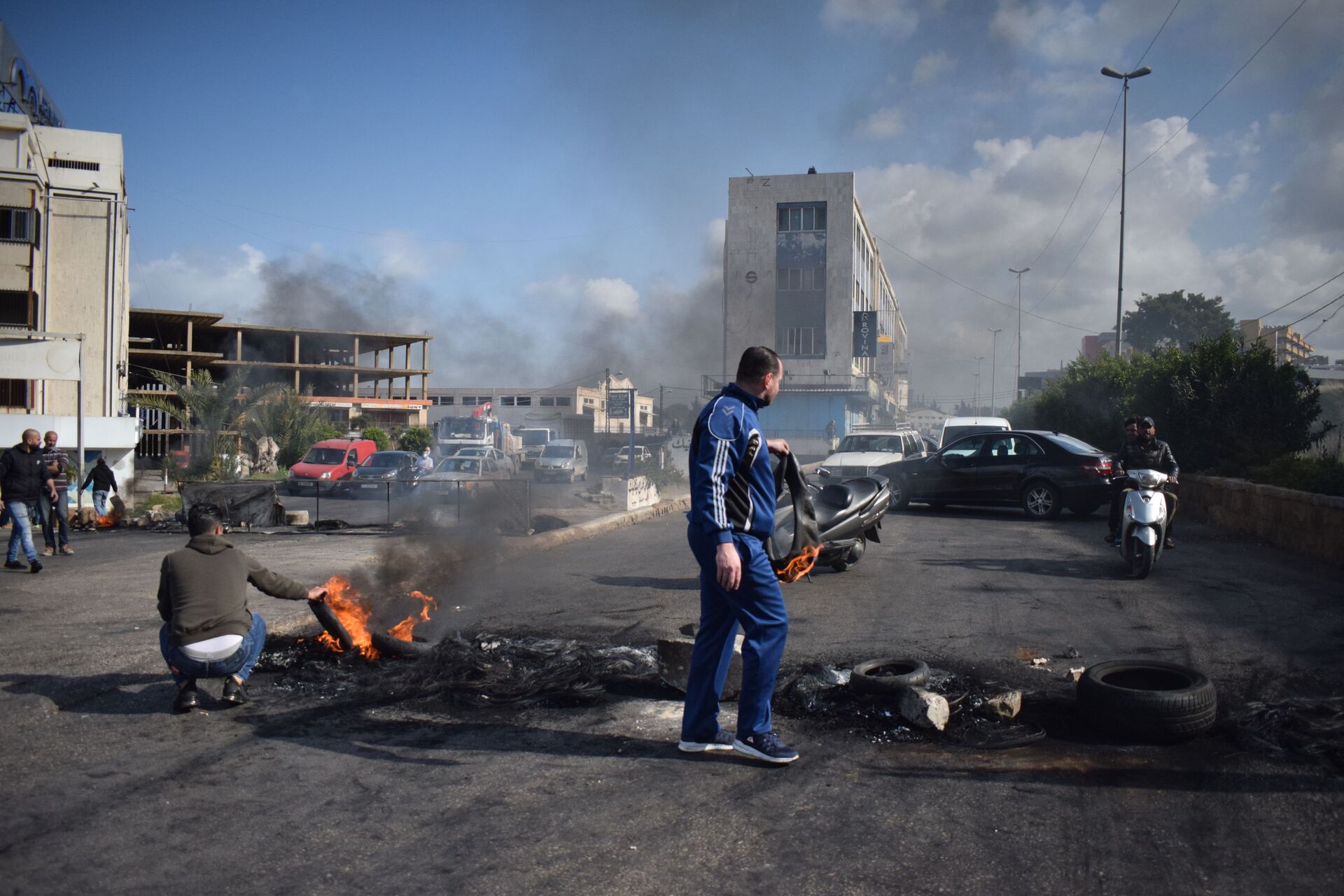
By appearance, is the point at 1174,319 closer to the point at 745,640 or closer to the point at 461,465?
the point at 461,465

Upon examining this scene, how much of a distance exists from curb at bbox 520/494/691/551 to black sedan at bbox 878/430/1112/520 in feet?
14.7

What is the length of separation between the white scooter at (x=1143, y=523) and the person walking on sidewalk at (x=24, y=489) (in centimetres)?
1160

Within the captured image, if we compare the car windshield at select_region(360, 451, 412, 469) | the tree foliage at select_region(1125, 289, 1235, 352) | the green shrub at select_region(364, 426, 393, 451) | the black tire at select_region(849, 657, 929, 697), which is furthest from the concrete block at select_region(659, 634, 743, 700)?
the tree foliage at select_region(1125, 289, 1235, 352)

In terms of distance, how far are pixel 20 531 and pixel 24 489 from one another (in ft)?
2.14

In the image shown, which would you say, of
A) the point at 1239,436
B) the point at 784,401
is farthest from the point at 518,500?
the point at 784,401

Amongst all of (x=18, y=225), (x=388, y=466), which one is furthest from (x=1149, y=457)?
(x=18, y=225)

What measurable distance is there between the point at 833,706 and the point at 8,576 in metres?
9.49

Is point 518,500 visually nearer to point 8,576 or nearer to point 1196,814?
point 8,576

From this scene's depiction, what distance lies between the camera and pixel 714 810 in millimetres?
3465

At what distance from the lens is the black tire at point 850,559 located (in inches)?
379

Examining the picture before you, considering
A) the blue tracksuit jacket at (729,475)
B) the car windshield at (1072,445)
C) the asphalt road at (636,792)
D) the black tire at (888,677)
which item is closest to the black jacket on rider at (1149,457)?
the asphalt road at (636,792)

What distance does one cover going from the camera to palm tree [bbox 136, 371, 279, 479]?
70.1 ft

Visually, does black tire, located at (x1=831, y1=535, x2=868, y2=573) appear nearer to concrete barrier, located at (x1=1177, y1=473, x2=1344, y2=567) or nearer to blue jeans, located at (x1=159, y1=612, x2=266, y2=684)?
concrete barrier, located at (x1=1177, y1=473, x2=1344, y2=567)

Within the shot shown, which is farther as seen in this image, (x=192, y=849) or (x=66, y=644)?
(x=66, y=644)
